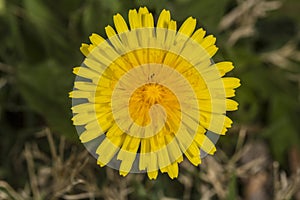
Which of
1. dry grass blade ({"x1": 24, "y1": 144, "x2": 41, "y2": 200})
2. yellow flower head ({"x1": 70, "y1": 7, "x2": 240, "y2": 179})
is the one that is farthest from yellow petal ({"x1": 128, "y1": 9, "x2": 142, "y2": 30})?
dry grass blade ({"x1": 24, "y1": 144, "x2": 41, "y2": 200})

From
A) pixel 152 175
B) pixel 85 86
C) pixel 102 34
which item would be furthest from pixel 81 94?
pixel 102 34

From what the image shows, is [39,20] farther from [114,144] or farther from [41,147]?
[114,144]

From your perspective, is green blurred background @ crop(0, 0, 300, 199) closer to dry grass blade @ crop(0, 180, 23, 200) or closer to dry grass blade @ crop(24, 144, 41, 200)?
dry grass blade @ crop(24, 144, 41, 200)

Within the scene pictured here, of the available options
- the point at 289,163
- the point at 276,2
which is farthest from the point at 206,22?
the point at 289,163

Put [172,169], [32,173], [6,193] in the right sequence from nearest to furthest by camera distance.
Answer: [172,169]
[6,193]
[32,173]

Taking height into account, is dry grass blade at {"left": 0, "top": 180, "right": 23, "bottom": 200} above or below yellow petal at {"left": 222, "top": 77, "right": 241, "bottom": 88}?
below

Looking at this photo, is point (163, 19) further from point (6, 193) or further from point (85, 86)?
point (6, 193)

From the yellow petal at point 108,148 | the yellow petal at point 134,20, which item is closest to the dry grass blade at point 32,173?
the yellow petal at point 108,148
